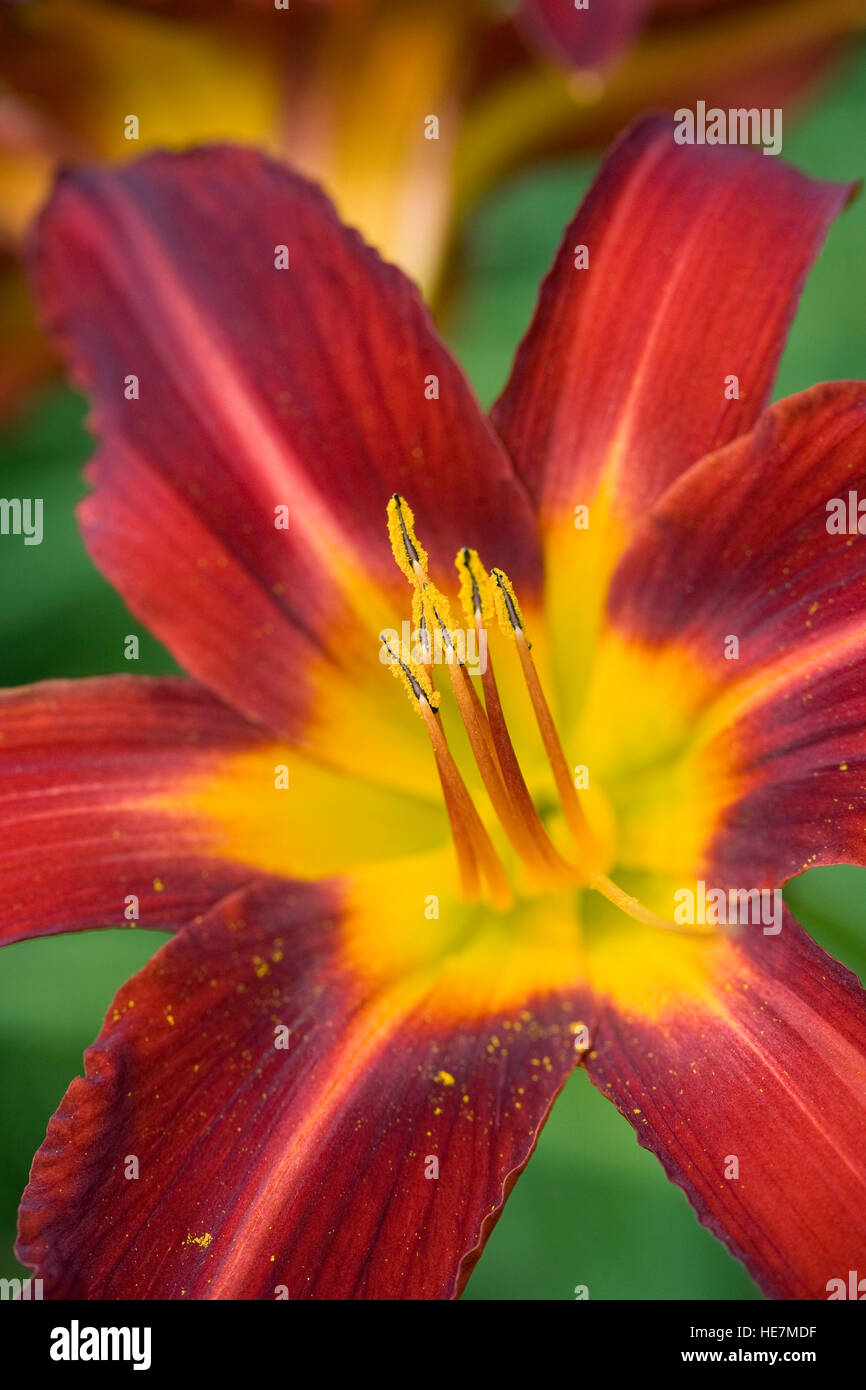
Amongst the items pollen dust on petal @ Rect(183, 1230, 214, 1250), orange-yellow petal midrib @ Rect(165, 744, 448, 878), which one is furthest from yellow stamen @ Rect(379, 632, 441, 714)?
pollen dust on petal @ Rect(183, 1230, 214, 1250)

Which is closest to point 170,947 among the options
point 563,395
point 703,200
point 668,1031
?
point 668,1031

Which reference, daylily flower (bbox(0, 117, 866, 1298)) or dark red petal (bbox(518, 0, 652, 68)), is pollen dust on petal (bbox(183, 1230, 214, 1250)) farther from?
dark red petal (bbox(518, 0, 652, 68))

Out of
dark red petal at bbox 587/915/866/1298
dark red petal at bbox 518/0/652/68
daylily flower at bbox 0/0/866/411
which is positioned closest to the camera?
dark red petal at bbox 587/915/866/1298

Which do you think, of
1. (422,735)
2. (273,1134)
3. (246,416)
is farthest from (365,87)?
(273,1134)

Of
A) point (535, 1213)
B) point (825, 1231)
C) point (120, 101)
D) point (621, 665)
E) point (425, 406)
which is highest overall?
point (120, 101)

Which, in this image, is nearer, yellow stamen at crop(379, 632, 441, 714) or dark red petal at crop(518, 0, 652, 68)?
yellow stamen at crop(379, 632, 441, 714)

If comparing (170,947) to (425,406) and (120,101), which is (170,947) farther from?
(120,101)
